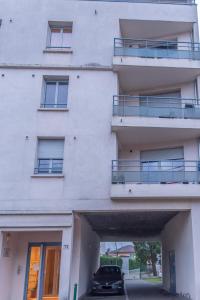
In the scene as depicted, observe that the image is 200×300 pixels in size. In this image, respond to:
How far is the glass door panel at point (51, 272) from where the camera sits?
47.3ft

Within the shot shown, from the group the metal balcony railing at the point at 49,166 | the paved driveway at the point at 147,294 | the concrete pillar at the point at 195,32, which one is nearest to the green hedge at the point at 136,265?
the paved driveway at the point at 147,294

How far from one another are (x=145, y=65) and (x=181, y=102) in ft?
8.83

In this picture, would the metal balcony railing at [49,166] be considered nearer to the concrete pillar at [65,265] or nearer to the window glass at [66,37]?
the concrete pillar at [65,265]

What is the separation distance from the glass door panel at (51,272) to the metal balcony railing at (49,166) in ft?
11.5

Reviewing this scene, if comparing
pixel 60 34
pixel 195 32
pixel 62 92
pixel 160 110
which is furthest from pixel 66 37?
pixel 195 32

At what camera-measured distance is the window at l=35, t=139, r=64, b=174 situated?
14.6m

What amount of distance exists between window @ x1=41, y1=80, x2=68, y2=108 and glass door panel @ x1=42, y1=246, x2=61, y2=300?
671 cm

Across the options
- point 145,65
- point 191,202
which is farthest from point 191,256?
point 145,65

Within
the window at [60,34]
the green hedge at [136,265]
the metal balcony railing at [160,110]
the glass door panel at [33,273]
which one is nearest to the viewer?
the glass door panel at [33,273]

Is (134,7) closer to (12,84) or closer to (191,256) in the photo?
(12,84)

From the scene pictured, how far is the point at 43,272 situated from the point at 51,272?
→ 16.2 inches

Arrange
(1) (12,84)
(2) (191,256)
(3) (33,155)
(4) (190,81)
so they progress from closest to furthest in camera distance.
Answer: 1. (2) (191,256)
2. (3) (33,155)
3. (1) (12,84)
4. (4) (190,81)

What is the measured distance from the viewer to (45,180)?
1409 centimetres

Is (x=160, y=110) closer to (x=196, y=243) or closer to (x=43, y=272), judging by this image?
(x=196, y=243)
